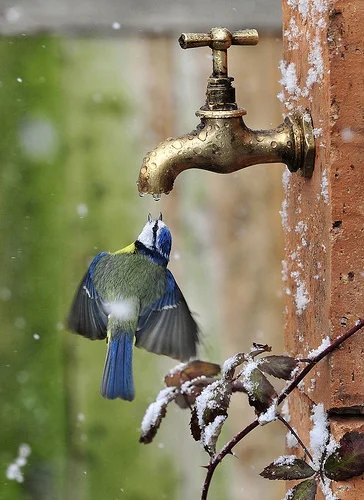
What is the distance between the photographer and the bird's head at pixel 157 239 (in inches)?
39.9

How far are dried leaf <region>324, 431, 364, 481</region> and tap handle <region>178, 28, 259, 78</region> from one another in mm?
383

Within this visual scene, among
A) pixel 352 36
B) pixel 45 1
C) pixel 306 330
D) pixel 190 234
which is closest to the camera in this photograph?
pixel 352 36

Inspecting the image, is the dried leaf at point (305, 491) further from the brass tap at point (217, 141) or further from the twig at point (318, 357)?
the brass tap at point (217, 141)

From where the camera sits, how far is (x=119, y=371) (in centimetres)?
106

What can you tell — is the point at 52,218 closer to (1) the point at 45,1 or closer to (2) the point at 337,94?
(1) the point at 45,1

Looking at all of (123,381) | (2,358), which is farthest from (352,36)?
(2,358)

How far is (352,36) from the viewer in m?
0.81

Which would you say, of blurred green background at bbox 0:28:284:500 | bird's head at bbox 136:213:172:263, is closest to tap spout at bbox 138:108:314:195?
bird's head at bbox 136:213:172:263

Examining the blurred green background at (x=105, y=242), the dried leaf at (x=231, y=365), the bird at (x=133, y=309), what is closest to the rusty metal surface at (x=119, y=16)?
the blurred green background at (x=105, y=242)

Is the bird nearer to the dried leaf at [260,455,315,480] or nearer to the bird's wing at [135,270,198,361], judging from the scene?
the bird's wing at [135,270,198,361]

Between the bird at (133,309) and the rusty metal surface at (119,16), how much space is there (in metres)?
0.82

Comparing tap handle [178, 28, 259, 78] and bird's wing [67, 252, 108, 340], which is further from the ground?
tap handle [178, 28, 259, 78]

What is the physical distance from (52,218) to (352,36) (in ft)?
3.75

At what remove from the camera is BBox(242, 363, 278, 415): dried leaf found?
31.2 inches
